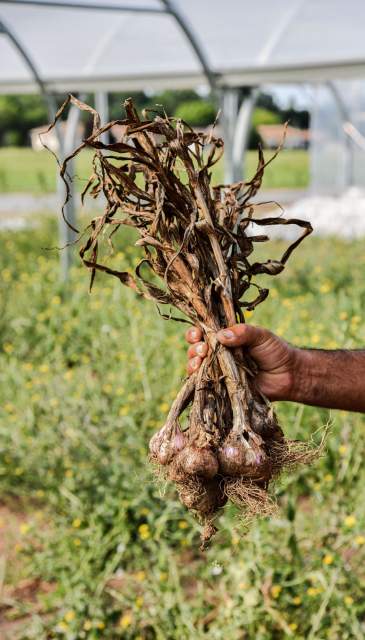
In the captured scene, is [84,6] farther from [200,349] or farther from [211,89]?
[200,349]

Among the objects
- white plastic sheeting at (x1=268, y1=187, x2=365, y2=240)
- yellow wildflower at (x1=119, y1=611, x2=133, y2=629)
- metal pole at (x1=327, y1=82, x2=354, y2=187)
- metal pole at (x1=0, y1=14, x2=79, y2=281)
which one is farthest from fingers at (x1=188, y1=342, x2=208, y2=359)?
metal pole at (x1=327, y1=82, x2=354, y2=187)

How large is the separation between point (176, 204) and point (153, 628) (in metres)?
1.52

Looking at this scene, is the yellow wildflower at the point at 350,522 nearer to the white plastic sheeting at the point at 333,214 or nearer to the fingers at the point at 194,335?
the fingers at the point at 194,335

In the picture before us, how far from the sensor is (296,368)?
172cm

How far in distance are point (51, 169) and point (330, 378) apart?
30.7m

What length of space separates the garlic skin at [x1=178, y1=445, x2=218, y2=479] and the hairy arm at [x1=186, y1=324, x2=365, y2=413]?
0.18 m

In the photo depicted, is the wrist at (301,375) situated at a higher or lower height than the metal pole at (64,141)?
lower

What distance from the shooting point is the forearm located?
5.73 feet

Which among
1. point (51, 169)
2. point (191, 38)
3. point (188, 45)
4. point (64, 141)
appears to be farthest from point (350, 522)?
point (51, 169)

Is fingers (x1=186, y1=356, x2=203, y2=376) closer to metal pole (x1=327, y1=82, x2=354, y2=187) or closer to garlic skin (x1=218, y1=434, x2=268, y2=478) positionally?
garlic skin (x1=218, y1=434, x2=268, y2=478)

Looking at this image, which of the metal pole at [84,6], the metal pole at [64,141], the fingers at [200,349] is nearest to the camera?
the fingers at [200,349]

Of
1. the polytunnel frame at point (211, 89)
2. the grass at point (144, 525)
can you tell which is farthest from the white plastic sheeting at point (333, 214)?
the grass at point (144, 525)

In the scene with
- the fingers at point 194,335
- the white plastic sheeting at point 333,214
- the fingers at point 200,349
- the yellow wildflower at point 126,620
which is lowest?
the yellow wildflower at point 126,620

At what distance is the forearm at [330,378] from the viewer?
1.75 meters
